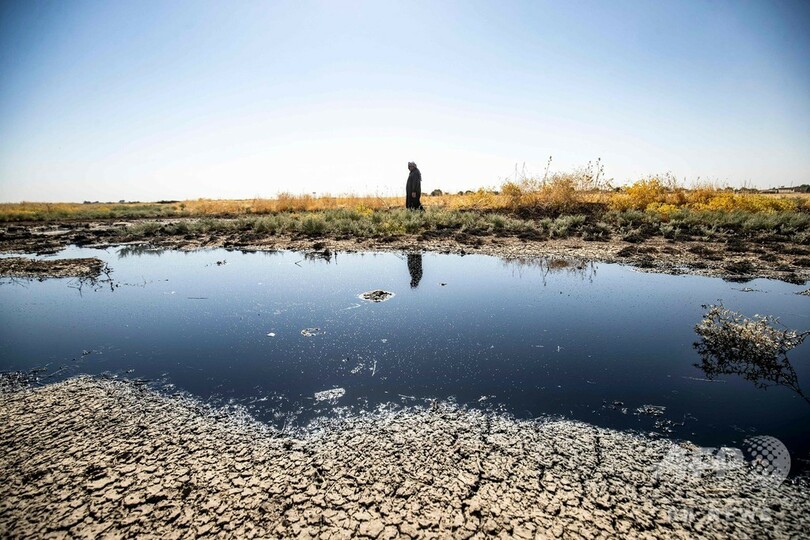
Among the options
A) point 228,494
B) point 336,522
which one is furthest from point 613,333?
point 228,494

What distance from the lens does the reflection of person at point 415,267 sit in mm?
6965

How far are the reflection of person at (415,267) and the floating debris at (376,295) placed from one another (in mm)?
618

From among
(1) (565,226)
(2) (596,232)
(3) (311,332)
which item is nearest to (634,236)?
(2) (596,232)

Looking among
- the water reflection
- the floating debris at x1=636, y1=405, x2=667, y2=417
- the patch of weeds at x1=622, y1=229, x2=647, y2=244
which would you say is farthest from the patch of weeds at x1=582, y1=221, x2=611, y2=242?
the floating debris at x1=636, y1=405, x2=667, y2=417

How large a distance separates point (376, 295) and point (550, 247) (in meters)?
6.28

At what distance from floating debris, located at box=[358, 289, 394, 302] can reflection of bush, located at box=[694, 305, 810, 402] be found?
413 centimetres

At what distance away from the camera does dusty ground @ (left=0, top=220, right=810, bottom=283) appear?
25.2 ft

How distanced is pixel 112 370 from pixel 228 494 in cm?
257

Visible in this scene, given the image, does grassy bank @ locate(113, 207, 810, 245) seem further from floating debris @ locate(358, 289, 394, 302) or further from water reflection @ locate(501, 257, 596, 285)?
floating debris @ locate(358, 289, 394, 302)

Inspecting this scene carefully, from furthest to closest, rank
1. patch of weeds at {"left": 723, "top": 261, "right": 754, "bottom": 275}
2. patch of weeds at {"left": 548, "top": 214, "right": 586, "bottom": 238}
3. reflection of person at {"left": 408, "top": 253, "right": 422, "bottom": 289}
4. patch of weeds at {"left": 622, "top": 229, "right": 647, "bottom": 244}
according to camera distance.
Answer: patch of weeds at {"left": 548, "top": 214, "right": 586, "bottom": 238} < patch of weeds at {"left": 622, "top": 229, "right": 647, "bottom": 244} < patch of weeds at {"left": 723, "top": 261, "right": 754, "bottom": 275} < reflection of person at {"left": 408, "top": 253, "right": 422, "bottom": 289}

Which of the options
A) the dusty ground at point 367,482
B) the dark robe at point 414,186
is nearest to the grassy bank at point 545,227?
the dark robe at point 414,186

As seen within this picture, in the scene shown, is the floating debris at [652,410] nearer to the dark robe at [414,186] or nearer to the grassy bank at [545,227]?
the grassy bank at [545,227]

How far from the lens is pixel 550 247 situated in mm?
10172

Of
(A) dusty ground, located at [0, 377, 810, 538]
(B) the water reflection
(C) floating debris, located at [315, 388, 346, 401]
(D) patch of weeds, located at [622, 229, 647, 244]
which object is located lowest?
(A) dusty ground, located at [0, 377, 810, 538]
